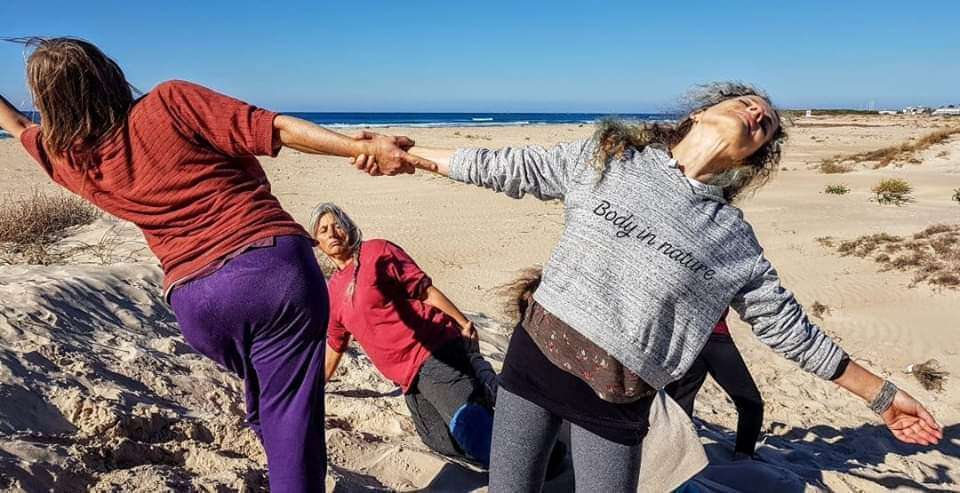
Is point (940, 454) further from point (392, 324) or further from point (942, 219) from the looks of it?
point (942, 219)

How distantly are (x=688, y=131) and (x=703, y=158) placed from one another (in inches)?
5.1

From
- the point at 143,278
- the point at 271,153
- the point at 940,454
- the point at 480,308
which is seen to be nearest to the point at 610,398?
the point at 271,153

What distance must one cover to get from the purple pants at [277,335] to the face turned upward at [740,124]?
1327 millimetres

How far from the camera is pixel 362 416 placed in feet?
14.8

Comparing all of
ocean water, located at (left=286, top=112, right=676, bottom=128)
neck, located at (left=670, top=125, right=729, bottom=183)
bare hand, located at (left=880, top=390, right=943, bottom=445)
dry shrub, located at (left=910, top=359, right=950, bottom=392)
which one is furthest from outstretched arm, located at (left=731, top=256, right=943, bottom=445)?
ocean water, located at (left=286, top=112, right=676, bottom=128)

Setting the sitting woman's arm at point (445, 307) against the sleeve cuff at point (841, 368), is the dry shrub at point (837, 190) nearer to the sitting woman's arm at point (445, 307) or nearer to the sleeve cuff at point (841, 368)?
the sitting woman's arm at point (445, 307)

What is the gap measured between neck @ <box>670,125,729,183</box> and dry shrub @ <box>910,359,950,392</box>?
5279 mm

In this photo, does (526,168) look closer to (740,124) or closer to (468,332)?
(740,124)

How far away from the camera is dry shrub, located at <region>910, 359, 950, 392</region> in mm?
6411

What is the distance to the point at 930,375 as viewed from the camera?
21.4 feet

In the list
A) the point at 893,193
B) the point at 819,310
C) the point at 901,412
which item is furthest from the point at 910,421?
the point at 893,193

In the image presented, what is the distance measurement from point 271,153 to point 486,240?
875 cm

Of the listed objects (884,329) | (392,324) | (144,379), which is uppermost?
(392,324)

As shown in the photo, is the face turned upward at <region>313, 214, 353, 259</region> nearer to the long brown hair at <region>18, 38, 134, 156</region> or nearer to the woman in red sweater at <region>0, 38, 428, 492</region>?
the woman in red sweater at <region>0, 38, 428, 492</region>
